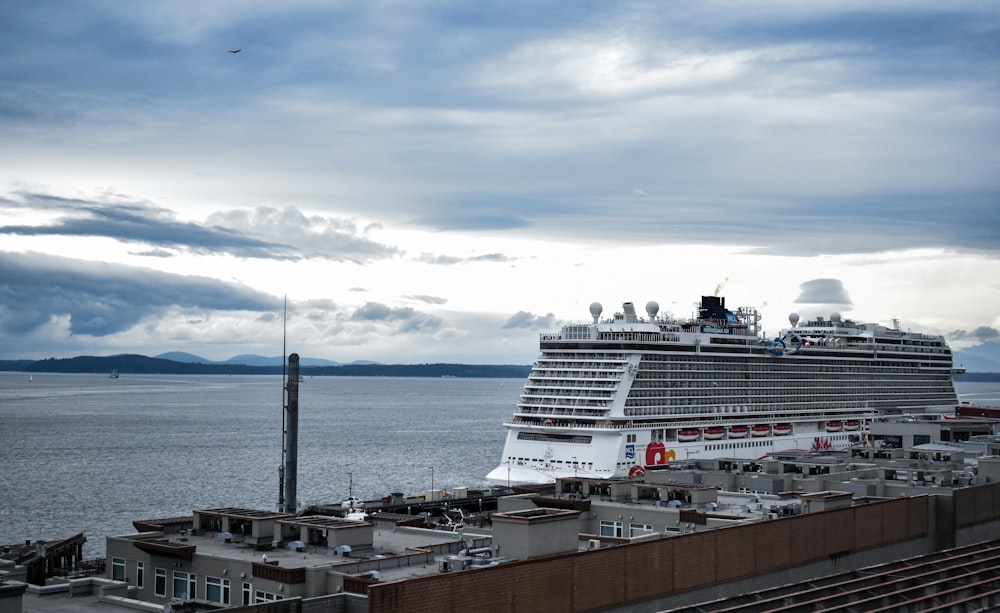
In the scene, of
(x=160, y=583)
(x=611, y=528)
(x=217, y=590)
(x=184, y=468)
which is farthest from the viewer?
(x=184, y=468)

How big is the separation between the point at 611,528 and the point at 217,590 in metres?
15.5

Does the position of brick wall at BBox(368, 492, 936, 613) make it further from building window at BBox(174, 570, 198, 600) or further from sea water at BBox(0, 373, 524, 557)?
sea water at BBox(0, 373, 524, 557)

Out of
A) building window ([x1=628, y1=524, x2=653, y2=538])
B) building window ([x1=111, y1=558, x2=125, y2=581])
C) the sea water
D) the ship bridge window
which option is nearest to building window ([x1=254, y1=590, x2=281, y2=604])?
building window ([x1=111, y1=558, x2=125, y2=581])

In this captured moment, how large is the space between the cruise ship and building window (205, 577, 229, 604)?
2225 inches

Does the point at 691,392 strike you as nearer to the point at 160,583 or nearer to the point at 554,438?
the point at 554,438

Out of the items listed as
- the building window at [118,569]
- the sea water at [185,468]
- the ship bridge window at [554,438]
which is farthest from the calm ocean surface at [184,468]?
the building window at [118,569]

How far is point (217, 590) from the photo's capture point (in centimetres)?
2670

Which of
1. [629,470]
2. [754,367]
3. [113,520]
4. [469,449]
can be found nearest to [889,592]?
[629,470]

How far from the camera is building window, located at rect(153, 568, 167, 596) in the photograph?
28.0m

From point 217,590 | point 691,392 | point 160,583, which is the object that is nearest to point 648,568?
point 217,590

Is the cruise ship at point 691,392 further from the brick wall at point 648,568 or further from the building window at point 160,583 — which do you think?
the building window at point 160,583

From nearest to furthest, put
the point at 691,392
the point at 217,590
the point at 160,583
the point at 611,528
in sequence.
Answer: the point at 217,590 < the point at 160,583 < the point at 611,528 < the point at 691,392

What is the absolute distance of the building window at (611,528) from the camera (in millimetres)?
37469

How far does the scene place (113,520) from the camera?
266 feet
